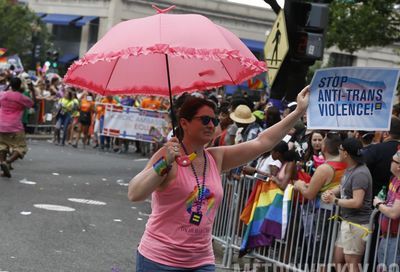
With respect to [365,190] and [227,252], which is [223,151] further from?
[227,252]

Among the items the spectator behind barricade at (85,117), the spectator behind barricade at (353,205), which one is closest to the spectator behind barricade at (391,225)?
the spectator behind barricade at (353,205)

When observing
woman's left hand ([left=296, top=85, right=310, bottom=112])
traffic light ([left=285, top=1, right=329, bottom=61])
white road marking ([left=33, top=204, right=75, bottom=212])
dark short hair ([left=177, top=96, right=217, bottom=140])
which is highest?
traffic light ([left=285, top=1, right=329, bottom=61])

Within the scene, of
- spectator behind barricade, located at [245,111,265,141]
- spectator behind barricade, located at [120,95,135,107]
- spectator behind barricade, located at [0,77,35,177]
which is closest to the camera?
spectator behind barricade, located at [245,111,265,141]

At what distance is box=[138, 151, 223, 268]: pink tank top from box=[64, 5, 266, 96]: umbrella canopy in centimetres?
68

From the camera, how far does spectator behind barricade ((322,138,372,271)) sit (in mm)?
7125

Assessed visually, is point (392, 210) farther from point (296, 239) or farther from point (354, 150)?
point (296, 239)

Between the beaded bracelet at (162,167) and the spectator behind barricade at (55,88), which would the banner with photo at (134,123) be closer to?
the spectator behind barricade at (55,88)

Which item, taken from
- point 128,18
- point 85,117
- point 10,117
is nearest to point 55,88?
point 85,117

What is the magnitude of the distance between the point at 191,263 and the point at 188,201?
0.33 m

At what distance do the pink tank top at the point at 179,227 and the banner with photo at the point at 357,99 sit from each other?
3.88 feet

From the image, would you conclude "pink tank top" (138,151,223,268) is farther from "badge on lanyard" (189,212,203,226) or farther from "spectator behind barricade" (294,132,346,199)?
"spectator behind barricade" (294,132,346,199)

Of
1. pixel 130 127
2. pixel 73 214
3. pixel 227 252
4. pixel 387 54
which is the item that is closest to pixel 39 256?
pixel 227 252

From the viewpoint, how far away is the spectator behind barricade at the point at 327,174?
25.3 ft

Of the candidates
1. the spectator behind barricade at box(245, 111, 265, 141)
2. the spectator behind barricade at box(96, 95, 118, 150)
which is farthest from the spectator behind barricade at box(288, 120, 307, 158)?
the spectator behind barricade at box(96, 95, 118, 150)
